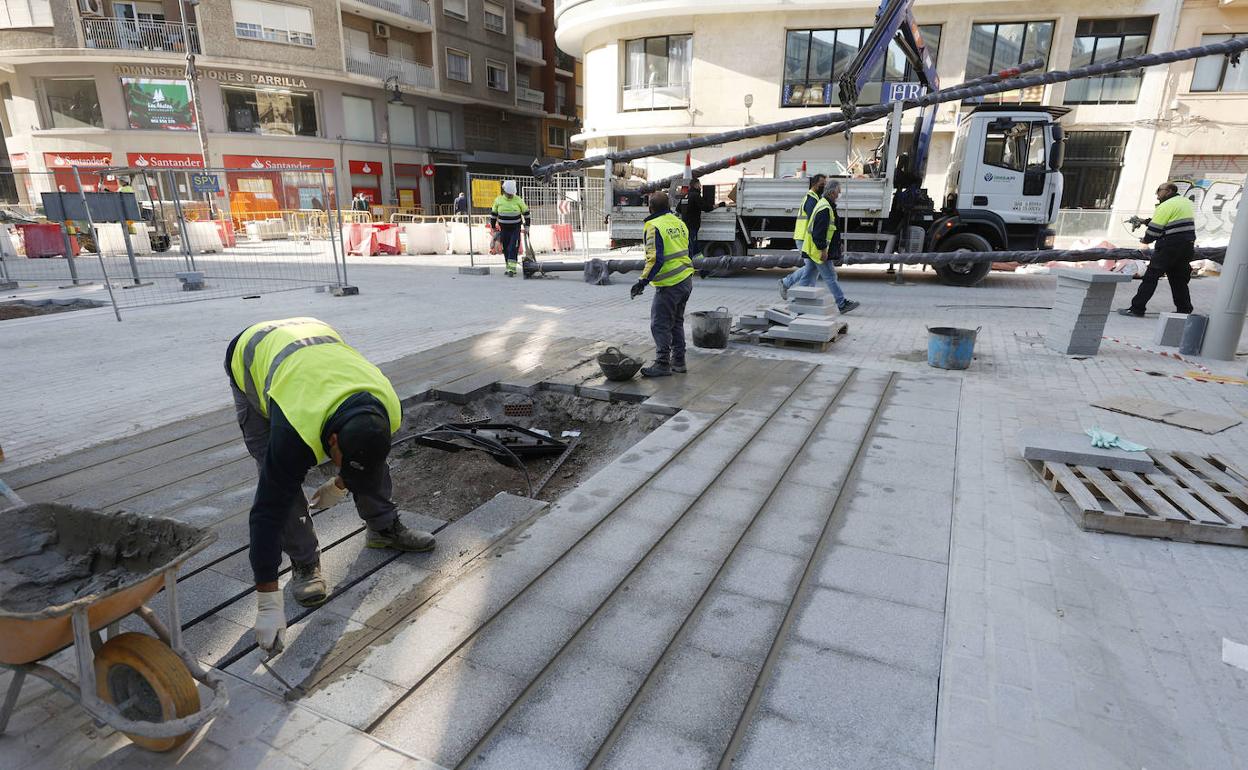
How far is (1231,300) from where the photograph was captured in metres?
6.98

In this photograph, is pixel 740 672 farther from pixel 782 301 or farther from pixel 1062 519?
pixel 782 301

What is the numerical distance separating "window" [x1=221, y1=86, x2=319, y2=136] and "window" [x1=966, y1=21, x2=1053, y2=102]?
1000 inches

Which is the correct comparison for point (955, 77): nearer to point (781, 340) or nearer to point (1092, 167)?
point (1092, 167)

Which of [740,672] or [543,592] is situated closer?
[740,672]

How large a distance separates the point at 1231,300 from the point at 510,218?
1120 centimetres

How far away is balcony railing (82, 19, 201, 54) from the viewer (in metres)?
24.3

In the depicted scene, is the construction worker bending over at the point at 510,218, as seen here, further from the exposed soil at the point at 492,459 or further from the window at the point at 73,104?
the window at the point at 73,104

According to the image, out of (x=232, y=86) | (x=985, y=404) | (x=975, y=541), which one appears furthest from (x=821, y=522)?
(x=232, y=86)

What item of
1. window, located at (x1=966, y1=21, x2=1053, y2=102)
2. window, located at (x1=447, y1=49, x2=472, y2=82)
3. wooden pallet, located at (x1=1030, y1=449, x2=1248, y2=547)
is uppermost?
window, located at (x1=447, y1=49, x2=472, y2=82)

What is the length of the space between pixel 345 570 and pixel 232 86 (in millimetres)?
29494

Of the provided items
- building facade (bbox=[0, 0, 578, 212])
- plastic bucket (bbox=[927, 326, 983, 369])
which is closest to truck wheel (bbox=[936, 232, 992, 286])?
plastic bucket (bbox=[927, 326, 983, 369])

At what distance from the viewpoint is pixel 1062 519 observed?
11.7 feet

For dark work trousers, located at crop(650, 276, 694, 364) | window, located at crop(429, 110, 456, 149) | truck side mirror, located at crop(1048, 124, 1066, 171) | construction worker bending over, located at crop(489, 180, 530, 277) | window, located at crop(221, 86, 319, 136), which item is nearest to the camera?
dark work trousers, located at crop(650, 276, 694, 364)

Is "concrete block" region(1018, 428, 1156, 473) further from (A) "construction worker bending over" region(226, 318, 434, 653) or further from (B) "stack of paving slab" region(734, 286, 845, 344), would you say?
(A) "construction worker bending over" region(226, 318, 434, 653)
